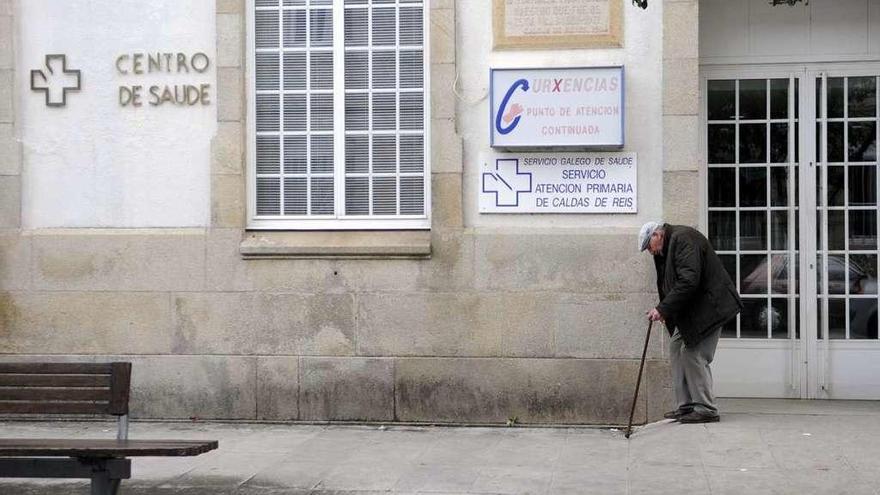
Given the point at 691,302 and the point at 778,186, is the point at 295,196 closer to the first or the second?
the point at 691,302

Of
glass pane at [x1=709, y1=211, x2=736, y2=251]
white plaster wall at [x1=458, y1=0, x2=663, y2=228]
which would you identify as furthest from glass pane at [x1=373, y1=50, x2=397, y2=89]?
glass pane at [x1=709, y1=211, x2=736, y2=251]

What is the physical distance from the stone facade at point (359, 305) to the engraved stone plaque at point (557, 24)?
41 centimetres

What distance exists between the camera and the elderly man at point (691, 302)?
9.15m

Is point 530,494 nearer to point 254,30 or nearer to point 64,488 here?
point 64,488

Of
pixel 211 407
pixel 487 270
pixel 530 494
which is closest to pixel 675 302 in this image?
pixel 487 270

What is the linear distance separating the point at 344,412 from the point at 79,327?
2463 millimetres

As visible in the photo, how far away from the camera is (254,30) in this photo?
34.0 ft

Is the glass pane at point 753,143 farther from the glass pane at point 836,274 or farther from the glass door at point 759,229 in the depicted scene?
the glass pane at point 836,274

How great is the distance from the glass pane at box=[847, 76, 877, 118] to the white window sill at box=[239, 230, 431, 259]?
400cm

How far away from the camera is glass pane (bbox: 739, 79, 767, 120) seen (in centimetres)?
1072

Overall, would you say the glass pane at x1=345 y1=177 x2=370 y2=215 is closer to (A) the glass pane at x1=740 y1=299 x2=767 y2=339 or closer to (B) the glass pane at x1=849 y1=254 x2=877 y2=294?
(A) the glass pane at x1=740 y1=299 x2=767 y2=339

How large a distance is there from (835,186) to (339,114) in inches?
176

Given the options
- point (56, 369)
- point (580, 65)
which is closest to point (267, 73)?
Answer: point (580, 65)

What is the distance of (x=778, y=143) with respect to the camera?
35.0ft
